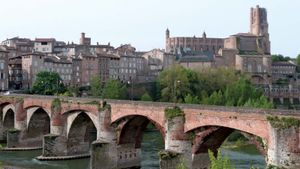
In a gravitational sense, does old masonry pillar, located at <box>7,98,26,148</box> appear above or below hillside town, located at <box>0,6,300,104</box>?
below

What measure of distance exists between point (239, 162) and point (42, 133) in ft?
91.1

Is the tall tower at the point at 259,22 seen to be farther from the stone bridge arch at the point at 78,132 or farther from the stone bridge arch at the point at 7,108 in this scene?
the stone bridge arch at the point at 78,132

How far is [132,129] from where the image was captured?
46.9m

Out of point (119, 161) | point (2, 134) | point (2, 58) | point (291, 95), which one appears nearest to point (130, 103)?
point (119, 161)

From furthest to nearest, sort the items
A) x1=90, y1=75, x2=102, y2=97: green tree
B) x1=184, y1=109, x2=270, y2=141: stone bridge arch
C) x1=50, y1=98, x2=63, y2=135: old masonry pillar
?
x1=90, y1=75, x2=102, y2=97: green tree → x1=50, y1=98, x2=63, y2=135: old masonry pillar → x1=184, y1=109, x2=270, y2=141: stone bridge arch

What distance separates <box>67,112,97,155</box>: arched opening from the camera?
53125 millimetres

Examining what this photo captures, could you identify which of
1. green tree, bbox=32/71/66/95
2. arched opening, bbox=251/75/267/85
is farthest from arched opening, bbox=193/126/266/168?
arched opening, bbox=251/75/267/85

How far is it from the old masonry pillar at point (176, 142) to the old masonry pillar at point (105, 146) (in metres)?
7.81

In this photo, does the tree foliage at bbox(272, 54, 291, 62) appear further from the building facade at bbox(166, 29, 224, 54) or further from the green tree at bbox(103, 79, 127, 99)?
the green tree at bbox(103, 79, 127, 99)

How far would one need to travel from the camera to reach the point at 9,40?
13775 cm

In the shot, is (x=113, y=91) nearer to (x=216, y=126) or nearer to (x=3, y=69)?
(x=3, y=69)

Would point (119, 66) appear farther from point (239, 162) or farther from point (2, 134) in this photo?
point (239, 162)

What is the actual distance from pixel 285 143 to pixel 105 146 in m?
19.5

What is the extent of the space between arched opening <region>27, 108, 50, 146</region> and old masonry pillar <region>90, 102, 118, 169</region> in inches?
650
